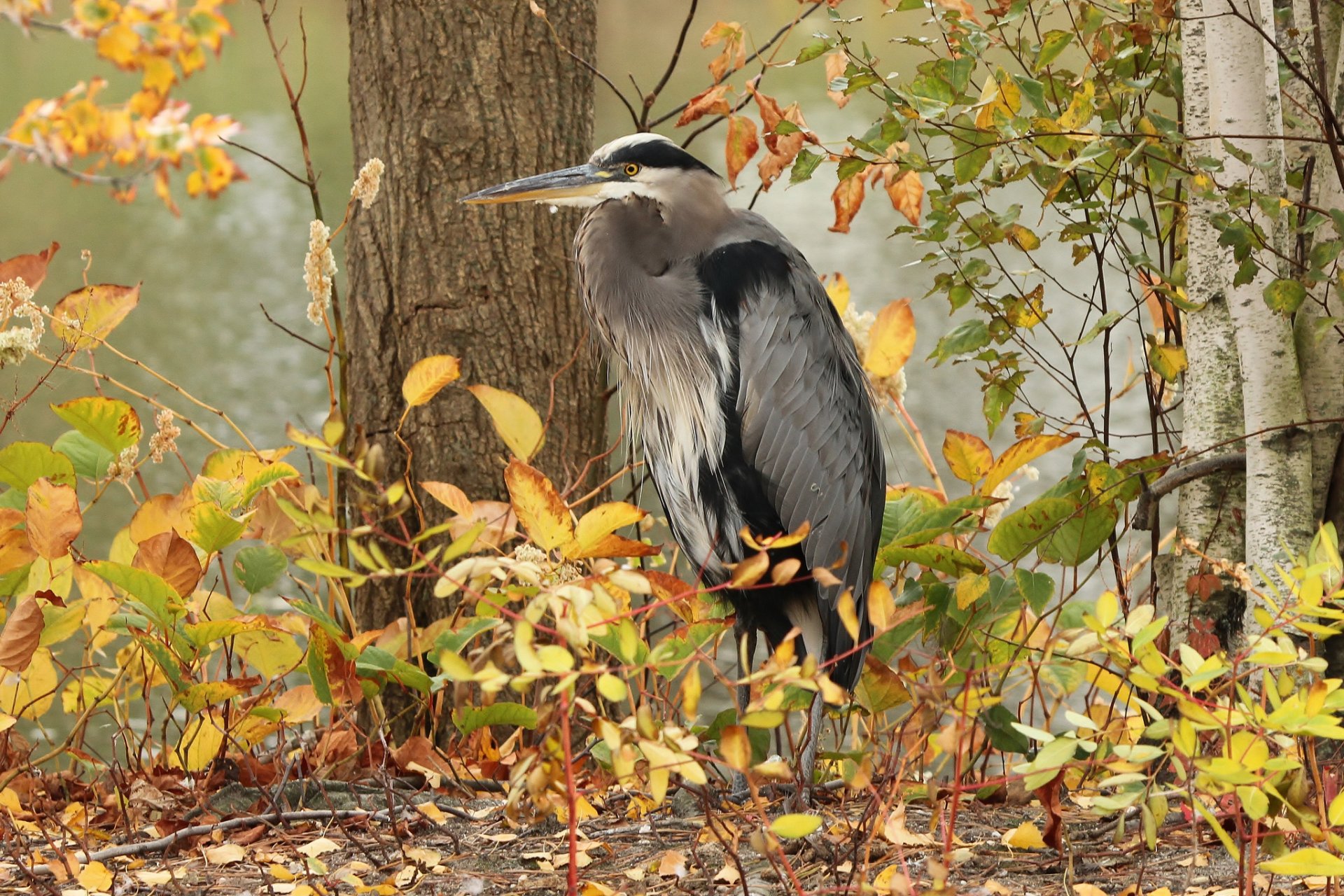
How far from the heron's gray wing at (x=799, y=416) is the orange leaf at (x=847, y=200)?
13 cm

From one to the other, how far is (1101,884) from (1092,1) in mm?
1273

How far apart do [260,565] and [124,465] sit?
0.36m

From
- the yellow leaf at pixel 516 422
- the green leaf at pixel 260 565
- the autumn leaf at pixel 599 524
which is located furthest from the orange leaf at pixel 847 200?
the green leaf at pixel 260 565

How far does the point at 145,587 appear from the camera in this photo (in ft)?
5.93

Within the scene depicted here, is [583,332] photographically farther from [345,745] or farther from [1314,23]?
[1314,23]

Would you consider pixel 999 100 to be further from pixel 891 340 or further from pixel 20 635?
pixel 20 635

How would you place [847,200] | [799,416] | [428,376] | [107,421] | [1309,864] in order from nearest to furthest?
[1309,864], [428,376], [107,421], [799,416], [847,200]

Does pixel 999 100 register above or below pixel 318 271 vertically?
above

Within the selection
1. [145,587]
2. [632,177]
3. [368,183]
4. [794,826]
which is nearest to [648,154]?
[632,177]

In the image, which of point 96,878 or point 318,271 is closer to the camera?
point 96,878

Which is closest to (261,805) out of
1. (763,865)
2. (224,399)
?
(763,865)

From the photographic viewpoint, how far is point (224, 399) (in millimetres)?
7445

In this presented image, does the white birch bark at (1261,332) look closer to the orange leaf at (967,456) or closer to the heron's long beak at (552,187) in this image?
the orange leaf at (967,456)

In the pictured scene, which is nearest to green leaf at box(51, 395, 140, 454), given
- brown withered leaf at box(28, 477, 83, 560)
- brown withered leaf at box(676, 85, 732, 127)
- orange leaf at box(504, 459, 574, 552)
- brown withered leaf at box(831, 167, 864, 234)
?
brown withered leaf at box(28, 477, 83, 560)
